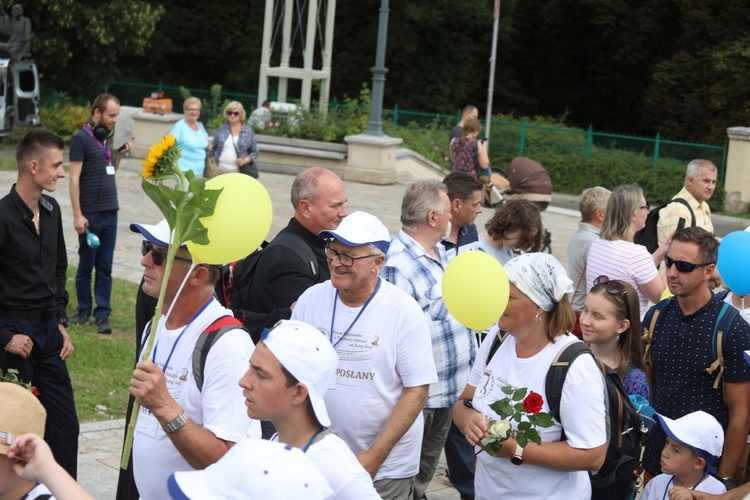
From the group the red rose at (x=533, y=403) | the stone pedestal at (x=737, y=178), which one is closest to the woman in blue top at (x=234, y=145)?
the red rose at (x=533, y=403)

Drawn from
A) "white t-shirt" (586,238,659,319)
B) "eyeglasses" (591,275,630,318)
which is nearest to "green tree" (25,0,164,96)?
"white t-shirt" (586,238,659,319)

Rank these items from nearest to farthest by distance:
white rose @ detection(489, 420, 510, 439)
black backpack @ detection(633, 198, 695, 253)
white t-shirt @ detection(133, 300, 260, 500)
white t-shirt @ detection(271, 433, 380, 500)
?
white t-shirt @ detection(271, 433, 380, 500), white t-shirt @ detection(133, 300, 260, 500), white rose @ detection(489, 420, 510, 439), black backpack @ detection(633, 198, 695, 253)

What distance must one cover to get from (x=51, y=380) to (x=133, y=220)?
34.4 ft

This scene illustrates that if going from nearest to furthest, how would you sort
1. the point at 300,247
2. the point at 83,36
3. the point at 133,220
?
the point at 300,247 < the point at 133,220 < the point at 83,36

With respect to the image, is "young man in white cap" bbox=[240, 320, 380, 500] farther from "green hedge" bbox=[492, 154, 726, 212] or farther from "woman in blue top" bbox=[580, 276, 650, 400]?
"green hedge" bbox=[492, 154, 726, 212]

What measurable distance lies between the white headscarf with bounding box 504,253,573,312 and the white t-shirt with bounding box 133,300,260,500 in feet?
3.99

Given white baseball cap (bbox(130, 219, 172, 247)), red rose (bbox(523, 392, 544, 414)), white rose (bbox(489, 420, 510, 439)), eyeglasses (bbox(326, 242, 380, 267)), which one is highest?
white baseball cap (bbox(130, 219, 172, 247))

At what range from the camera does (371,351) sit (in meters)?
4.52

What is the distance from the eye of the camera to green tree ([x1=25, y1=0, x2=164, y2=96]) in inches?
1165

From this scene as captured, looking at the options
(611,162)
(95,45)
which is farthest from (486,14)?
(95,45)

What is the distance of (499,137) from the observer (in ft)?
107

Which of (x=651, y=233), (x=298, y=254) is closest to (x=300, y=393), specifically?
(x=298, y=254)

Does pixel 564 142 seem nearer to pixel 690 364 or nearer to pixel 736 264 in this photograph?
pixel 736 264

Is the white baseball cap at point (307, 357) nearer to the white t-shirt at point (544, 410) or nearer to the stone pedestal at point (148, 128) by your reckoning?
the white t-shirt at point (544, 410)
